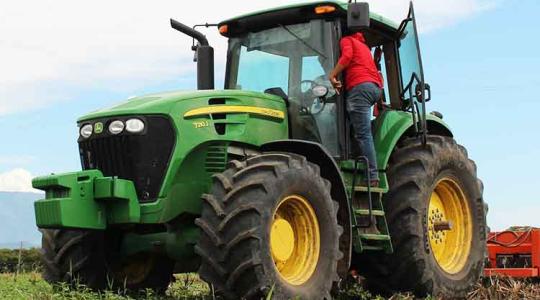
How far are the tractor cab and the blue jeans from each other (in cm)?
11

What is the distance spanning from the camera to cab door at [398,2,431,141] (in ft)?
26.6

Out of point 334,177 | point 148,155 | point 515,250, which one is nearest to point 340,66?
point 334,177

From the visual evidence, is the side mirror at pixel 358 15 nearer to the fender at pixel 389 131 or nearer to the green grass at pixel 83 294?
the fender at pixel 389 131

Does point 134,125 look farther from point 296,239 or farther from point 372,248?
point 372,248

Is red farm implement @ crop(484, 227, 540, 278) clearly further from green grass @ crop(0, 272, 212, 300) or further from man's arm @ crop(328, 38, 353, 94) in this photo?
green grass @ crop(0, 272, 212, 300)

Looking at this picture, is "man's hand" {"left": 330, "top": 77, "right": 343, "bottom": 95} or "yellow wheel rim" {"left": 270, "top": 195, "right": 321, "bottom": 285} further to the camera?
"man's hand" {"left": 330, "top": 77, "right": 343, "bottom": 95}

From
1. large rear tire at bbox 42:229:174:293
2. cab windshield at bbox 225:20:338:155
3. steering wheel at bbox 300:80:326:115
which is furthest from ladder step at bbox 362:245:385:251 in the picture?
large rear tire at bbox 42:229:174:293

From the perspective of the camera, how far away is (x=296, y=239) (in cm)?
638

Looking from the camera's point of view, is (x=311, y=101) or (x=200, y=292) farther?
(x=200, y=292)

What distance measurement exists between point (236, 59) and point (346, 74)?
51.9 inches

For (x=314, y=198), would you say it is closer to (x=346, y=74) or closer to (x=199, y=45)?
(x=346, y=74)

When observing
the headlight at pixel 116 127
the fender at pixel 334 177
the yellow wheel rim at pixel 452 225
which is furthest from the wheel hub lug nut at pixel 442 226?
the headlight at pixel 116 127

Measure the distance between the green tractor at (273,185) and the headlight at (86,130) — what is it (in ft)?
0.05

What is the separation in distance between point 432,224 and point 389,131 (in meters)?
1.09
